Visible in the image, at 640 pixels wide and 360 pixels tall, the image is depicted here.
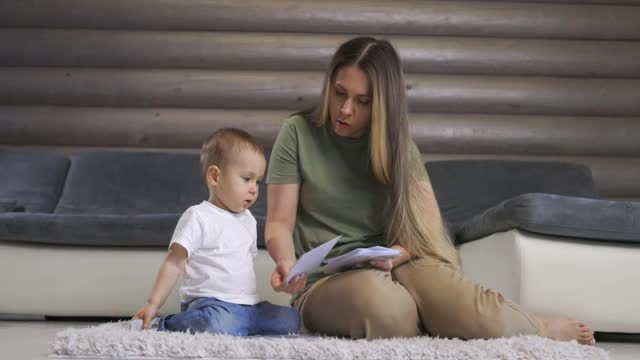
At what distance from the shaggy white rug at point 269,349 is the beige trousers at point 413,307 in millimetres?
162

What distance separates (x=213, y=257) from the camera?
2500mm

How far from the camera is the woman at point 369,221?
2.42 metres

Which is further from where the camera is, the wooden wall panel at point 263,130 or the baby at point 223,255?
the wooden wall panel at point 263,130

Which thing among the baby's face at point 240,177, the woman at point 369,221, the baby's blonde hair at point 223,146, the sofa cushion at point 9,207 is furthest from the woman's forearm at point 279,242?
the sofa cushion at point 9,207

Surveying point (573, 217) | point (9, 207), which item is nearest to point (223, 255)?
point (573, 217)

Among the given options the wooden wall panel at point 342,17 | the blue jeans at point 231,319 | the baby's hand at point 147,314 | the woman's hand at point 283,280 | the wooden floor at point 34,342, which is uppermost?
the wooden wall panel at point 342,17

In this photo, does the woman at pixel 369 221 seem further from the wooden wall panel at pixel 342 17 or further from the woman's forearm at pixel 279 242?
the wooden wall panel at pixel 342 17

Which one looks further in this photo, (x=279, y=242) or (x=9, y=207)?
(x=9, y=207)

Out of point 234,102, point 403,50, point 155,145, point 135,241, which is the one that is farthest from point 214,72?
point 135,241

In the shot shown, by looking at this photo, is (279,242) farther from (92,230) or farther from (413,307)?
(92,230)

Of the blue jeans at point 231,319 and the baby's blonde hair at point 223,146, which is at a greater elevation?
the baby's blonde hair at point 223,146

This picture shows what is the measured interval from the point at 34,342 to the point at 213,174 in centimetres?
72

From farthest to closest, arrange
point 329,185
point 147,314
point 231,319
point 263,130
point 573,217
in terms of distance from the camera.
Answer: point 263,130
point 573,217
point 329,185
point 231,319
point 147,314

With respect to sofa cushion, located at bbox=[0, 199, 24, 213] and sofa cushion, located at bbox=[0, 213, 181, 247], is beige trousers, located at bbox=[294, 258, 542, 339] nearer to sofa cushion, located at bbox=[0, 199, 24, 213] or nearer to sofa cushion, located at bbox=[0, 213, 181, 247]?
sofa cushion, located at bbox=[0, 213, 181, 247]
